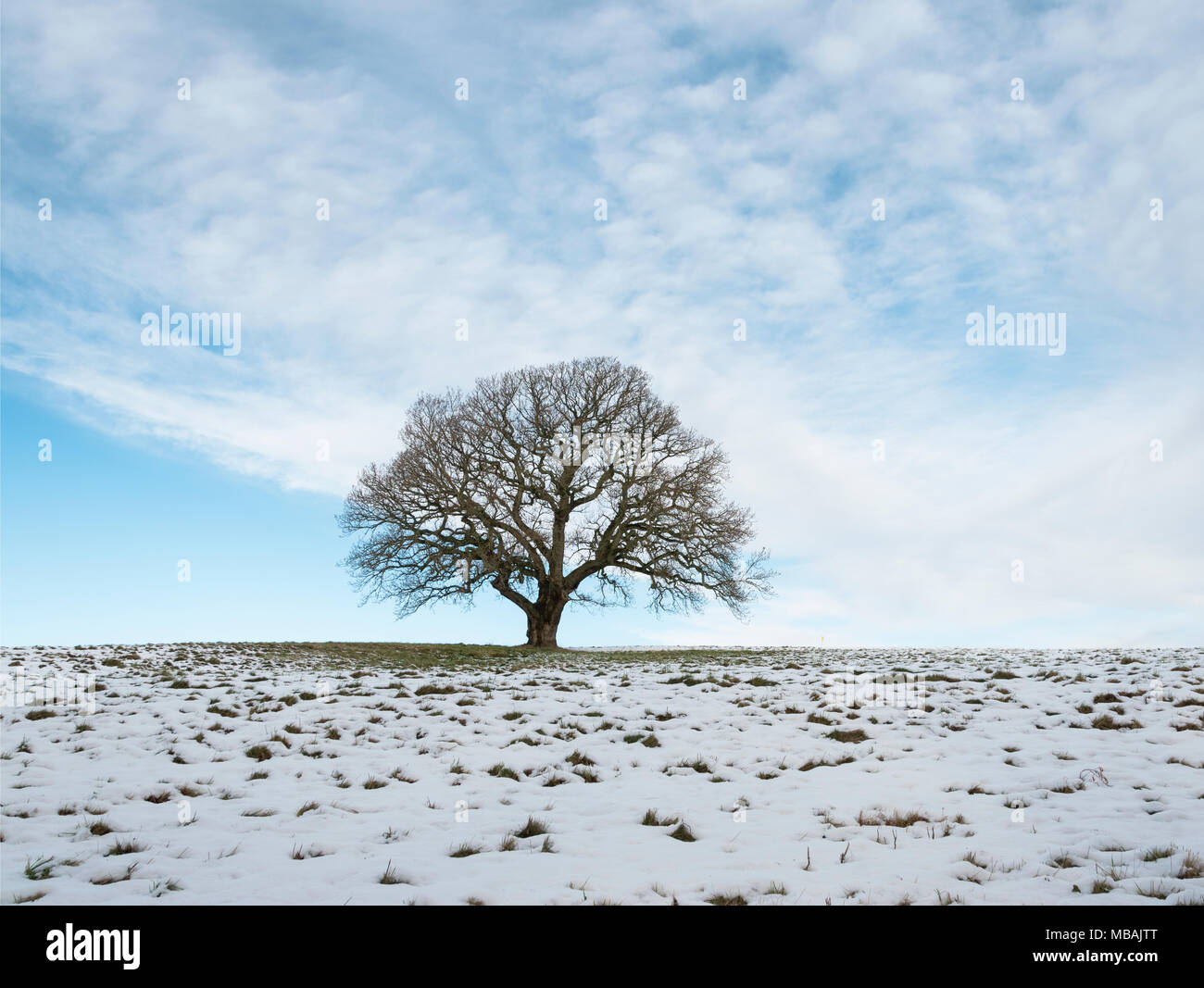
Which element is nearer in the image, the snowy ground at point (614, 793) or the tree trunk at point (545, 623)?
the snowy ground at point (614, 793)

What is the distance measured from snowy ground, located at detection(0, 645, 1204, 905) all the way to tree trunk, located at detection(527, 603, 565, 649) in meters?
13.3

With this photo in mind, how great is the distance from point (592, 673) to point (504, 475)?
1180 centimetres

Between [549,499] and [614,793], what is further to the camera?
[549,499]

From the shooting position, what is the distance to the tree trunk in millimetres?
25516

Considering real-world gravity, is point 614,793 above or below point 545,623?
above

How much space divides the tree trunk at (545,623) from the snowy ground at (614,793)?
43.6 ft

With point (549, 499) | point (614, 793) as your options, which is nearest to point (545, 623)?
point (549, 499)

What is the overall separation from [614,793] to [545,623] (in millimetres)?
19072

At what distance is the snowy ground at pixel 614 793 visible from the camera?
4.50 meters

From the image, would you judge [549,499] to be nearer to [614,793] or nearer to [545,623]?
[545,623]

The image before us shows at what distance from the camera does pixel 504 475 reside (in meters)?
25.0

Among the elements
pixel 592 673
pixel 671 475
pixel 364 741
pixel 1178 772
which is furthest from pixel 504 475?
pixel 1178 772

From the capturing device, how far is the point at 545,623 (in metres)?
25.6
